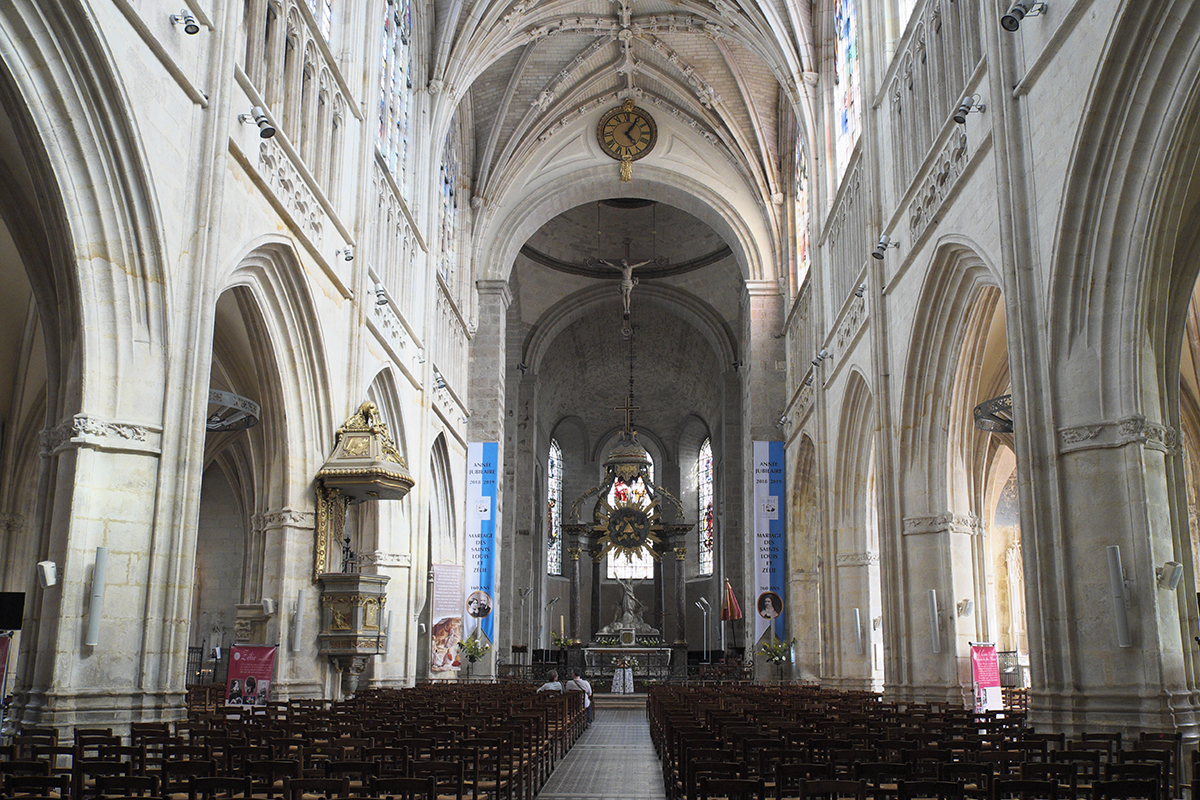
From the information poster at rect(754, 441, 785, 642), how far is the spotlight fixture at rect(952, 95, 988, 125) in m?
14.5

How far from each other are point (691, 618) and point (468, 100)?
25.6 m

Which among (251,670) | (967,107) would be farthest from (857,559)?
(251,670)

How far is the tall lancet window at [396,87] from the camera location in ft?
68.8

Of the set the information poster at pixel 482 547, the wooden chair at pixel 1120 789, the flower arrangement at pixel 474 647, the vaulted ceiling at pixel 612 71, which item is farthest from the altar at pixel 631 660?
the wooden chair at pixel 1120 789

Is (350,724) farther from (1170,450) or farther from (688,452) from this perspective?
(688,452)

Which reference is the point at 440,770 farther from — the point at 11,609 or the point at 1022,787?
the point at 11,609

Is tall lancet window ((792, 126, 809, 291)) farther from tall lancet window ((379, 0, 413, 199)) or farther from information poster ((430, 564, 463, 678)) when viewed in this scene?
information poster ((430, 564, 463, 678))

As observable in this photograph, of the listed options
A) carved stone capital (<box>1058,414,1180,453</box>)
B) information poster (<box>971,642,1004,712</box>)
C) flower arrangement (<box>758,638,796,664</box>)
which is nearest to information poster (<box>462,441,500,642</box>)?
flower arrangement (<box>758,638,796,664</box>)

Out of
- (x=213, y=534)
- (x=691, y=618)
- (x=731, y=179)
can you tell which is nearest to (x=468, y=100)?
(x=731, y=179)

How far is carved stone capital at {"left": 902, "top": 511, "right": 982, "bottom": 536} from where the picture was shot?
51.3ft

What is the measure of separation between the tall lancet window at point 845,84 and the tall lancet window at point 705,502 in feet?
76.6

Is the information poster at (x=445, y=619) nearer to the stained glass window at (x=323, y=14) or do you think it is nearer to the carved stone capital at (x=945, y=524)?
the carved stone capital at (x=945, y=524)

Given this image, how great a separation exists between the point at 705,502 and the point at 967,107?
35.2 m

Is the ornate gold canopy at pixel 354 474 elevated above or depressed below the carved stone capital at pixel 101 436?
above
